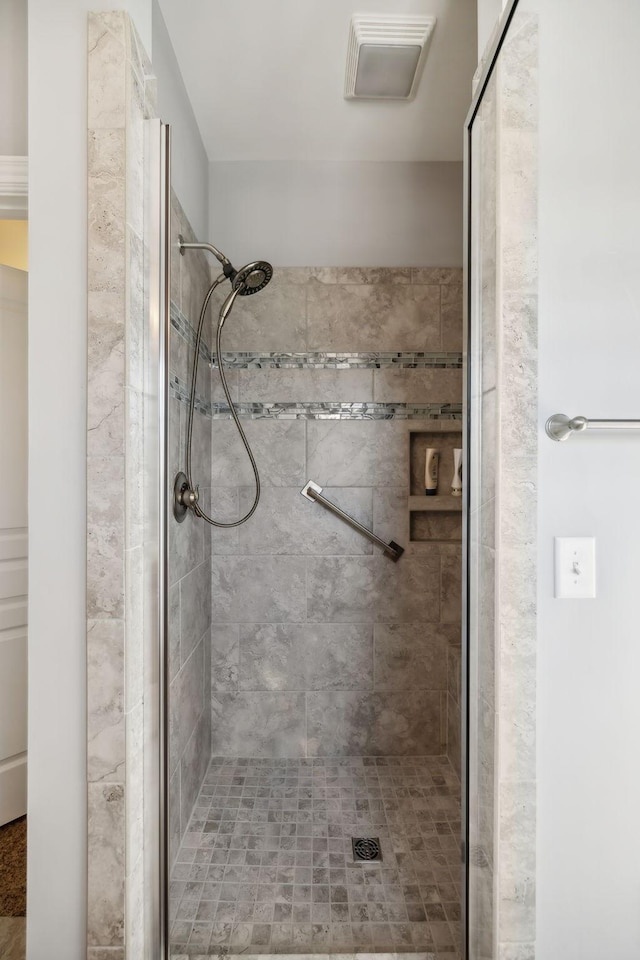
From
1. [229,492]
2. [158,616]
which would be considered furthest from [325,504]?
[158,616]

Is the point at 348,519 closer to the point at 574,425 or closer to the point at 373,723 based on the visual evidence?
the point at 373,723

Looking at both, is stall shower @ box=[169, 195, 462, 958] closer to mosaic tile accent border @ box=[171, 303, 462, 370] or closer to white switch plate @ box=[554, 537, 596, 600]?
mosaic tile accent border @ box=[171, 303, 462, 370]

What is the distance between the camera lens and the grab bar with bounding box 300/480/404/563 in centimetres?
232

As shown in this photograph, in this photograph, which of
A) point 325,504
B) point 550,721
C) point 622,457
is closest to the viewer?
point 622,457

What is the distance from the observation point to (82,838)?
1.14m

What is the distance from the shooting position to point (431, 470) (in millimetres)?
2332

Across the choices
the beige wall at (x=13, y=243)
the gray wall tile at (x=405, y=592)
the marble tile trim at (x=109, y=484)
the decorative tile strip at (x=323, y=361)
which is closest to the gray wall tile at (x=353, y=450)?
the decorative tile strip at (x=323, y=361)

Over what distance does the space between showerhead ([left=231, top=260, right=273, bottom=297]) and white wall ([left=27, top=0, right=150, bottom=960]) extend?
0.79 meters

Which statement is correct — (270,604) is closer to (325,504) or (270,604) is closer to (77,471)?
(325,504)

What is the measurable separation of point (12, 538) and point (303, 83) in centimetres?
190

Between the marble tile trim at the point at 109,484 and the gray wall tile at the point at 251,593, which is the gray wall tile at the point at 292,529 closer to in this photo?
the gray wall tile at the point at 251,593

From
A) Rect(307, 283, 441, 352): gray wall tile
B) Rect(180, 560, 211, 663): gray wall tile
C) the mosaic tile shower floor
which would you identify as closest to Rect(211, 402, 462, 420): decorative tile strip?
Rect(307, 283, 441, 352): gray wall tile

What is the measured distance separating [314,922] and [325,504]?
4.52ft

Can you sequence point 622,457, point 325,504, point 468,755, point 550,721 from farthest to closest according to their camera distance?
point 325,504 → point 468,755 → point 550,721 → point 622,457
